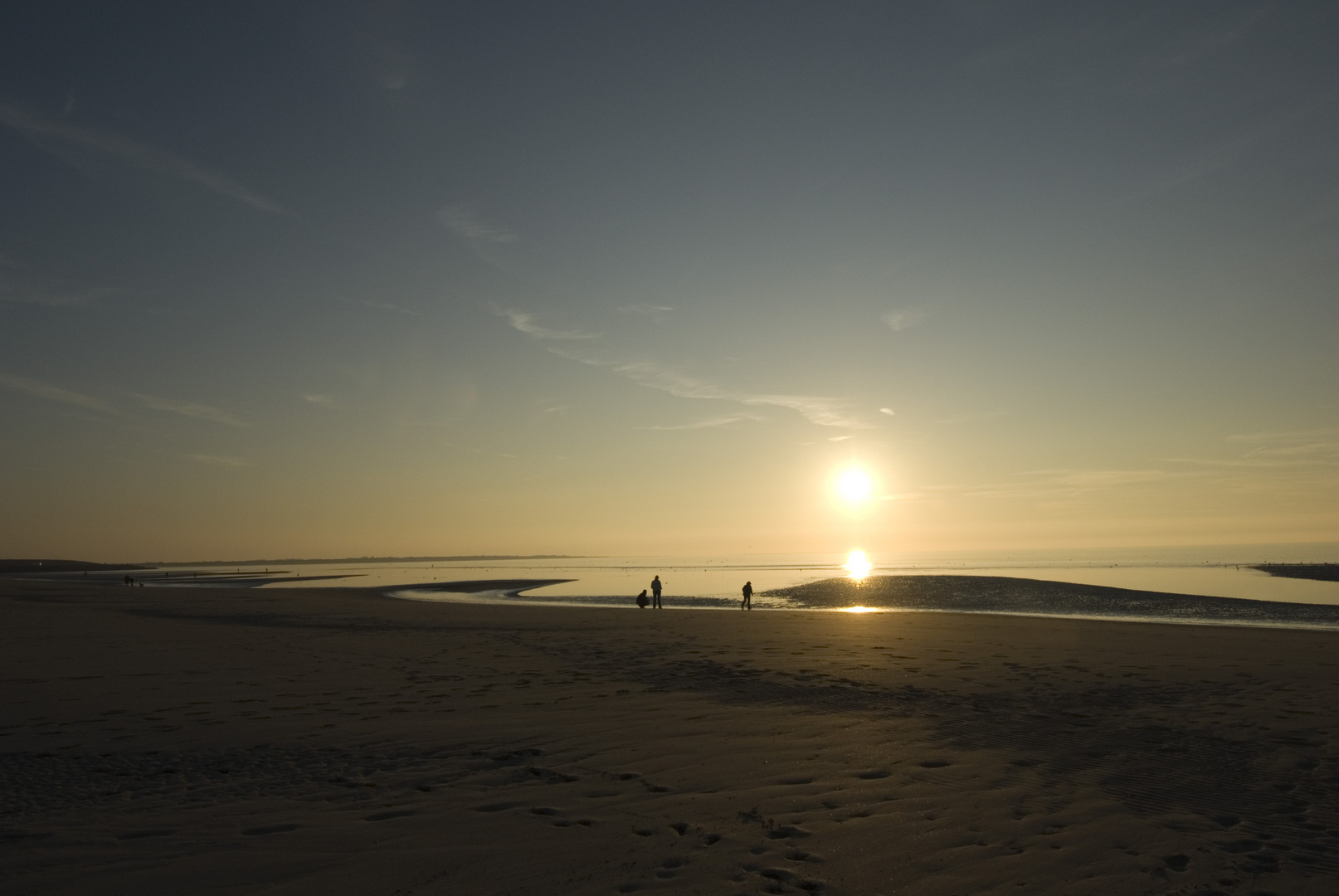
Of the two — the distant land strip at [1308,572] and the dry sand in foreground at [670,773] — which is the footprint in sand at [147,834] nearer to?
the dry sand in foreground at [670,773]

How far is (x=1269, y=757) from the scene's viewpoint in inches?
352

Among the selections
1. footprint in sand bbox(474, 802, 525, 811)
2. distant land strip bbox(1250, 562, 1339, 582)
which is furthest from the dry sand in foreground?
distant land strip bbox(1250, 562, 1339, 582)

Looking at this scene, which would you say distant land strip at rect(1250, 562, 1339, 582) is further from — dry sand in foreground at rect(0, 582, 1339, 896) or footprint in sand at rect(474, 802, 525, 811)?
footprint in sand at rect(474, 802, 525, 811)

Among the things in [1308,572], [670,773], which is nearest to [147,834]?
[670,773]

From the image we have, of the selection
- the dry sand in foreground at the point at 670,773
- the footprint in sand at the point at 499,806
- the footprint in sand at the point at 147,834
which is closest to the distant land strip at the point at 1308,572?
the dry sand in foreground at the point at 670,773

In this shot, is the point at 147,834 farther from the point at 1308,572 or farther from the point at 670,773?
the point at 1308,572

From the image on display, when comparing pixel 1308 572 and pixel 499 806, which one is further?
pixel 1308 572

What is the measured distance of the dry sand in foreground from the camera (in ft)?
18.9

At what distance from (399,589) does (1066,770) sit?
6323cm

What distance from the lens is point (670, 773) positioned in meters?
8.32

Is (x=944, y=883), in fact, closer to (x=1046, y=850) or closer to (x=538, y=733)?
(x=1046, y=850)

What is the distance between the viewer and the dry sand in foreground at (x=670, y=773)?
5.75 metres

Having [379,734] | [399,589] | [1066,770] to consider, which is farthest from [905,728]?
[399,589]

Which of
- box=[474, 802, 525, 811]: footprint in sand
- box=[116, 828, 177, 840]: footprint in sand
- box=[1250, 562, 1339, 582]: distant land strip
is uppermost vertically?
box=[1250, 562, 1339, 582]: distant land strip
